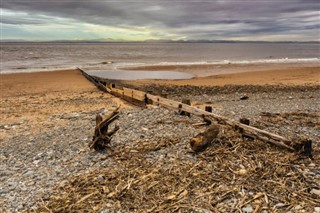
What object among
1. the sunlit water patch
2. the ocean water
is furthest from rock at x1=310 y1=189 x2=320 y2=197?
the ocean water

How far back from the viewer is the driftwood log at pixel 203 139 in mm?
7449

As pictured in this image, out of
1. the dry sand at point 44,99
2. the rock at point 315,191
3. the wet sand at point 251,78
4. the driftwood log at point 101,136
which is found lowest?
the dry sand at point 44,99

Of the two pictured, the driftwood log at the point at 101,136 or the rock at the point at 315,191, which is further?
the driftwood log at the point at 101,136

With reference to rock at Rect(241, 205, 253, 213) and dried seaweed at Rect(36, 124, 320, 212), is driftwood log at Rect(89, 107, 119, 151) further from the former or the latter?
rock at Rect(241, 205, 253, 213)

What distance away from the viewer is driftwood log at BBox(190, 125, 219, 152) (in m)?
7.45

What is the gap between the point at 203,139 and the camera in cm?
752

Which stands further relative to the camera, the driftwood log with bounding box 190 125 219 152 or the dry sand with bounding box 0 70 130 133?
the dry sand with bounding box 0 70 130 133

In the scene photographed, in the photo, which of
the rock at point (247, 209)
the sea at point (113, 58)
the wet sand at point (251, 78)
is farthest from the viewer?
the sea at point (113, 58)

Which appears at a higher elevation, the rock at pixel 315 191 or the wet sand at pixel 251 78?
the wet sand at pixel 251 78

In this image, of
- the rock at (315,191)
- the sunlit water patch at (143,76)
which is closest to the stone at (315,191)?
the rock at (315,191)

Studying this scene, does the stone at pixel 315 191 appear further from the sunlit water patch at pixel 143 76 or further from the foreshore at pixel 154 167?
the sunlit water patch at pixel 143 76

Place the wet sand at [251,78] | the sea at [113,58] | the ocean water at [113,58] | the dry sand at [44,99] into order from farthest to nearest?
the ocean water at [113,58], the sea at [113,58], the wet sand at [251,78], the dry sand at [44,99]

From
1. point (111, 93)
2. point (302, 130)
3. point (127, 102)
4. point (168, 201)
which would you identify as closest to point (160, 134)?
point (168, 201)

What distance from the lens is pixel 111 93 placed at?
A: 17.3 metres
